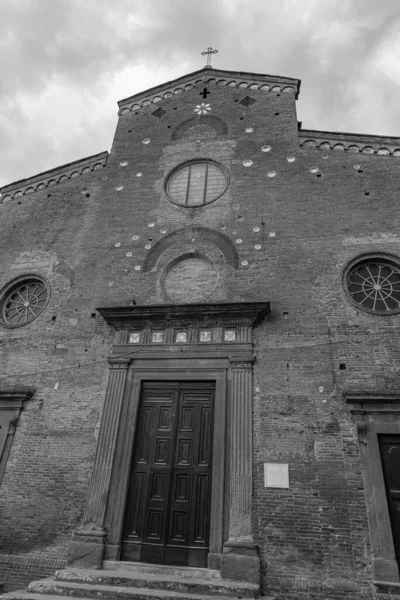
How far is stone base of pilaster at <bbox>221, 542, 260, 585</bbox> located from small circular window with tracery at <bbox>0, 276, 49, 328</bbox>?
7.04 m

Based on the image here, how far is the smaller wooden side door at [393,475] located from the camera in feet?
23.9

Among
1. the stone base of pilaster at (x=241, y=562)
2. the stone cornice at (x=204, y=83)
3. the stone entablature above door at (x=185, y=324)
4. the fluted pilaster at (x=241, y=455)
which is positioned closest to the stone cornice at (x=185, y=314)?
the stone entablature above door at (x=185, y=324)

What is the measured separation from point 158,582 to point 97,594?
3.11ft

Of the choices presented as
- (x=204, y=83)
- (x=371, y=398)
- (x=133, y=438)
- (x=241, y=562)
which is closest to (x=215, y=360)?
(x=133, y=438)

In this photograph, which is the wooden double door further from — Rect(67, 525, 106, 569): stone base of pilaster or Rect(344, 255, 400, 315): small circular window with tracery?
Rect(344, 255, 400, 315): small circular window with tracery

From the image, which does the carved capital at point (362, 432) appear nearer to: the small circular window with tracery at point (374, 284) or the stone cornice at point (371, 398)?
the stone cornice at point (371, 398)

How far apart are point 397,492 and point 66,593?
5.62m

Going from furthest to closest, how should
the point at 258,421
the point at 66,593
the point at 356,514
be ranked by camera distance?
the point at 258,421 < the point at 356,514 < the point at 66,593

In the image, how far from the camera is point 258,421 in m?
8.58

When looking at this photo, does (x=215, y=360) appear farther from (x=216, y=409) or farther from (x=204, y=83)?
(x=204, y=83)

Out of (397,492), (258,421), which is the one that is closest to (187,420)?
(258,421)

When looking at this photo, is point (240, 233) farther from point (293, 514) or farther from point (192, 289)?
point (293, 514)

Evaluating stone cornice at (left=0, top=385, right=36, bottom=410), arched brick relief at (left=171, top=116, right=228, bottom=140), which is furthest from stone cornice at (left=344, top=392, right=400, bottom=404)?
arched brick relief at (left=171, top=116, right=228, bottom=140)

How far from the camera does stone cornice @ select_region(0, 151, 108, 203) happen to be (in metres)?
13.4
